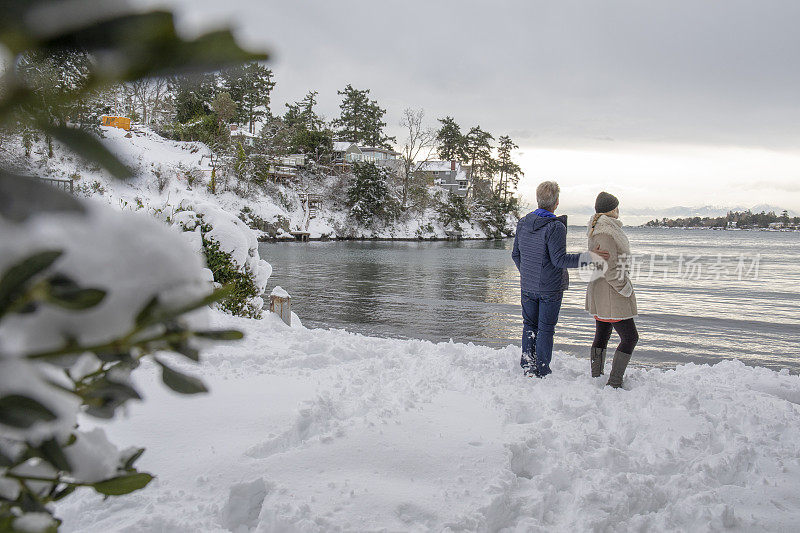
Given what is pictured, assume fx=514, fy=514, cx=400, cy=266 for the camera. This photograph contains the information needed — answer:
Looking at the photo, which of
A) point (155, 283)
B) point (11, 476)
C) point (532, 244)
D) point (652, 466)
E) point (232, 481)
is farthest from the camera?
point (532, 244)

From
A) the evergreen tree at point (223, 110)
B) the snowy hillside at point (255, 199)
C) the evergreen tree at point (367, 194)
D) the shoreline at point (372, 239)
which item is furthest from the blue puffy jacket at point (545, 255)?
the evergreen tree at point (367, 194)

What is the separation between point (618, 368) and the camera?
4.65m

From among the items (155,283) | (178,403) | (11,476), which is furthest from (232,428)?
(155,283)

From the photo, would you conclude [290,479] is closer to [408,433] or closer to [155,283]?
[408,433]

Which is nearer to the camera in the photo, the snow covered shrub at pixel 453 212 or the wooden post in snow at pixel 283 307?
the wooden post in snow at pixel 283 307

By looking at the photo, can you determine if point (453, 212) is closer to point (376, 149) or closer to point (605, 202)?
point (376, 149)

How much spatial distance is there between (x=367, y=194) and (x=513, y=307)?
115 ft

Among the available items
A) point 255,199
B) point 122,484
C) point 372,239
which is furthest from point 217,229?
point 372,239

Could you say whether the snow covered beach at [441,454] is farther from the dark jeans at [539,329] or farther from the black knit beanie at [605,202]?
the black knit beanie at [605,202]

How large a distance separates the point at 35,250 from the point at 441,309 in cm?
1382

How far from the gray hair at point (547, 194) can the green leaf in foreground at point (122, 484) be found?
465cm

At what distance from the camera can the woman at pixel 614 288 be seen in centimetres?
461

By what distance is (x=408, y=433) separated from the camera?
315 centimetres

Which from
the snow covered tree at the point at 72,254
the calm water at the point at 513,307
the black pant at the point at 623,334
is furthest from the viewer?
the calm water at the point at 513,307
